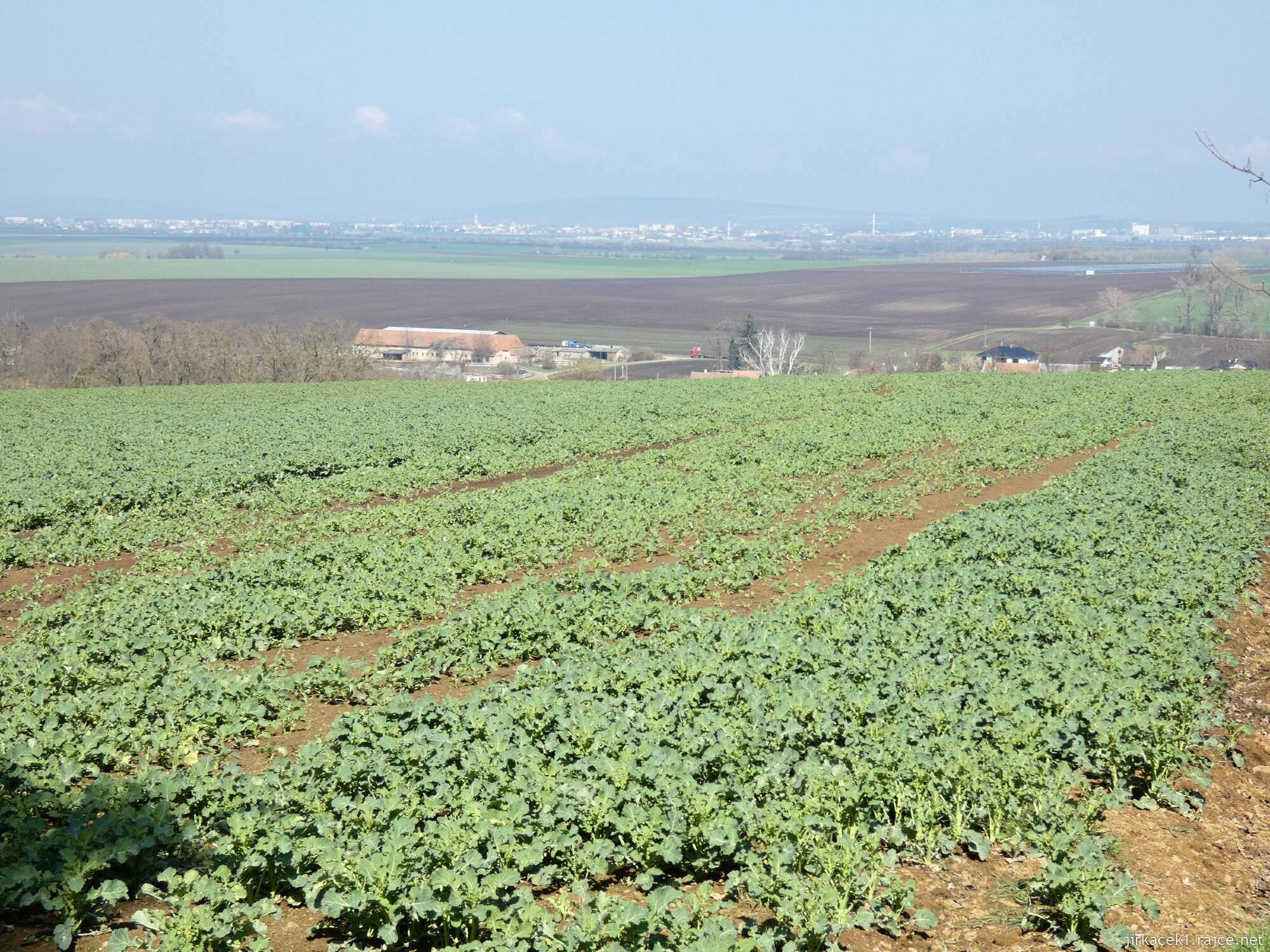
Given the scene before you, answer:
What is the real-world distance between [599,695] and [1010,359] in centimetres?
7444

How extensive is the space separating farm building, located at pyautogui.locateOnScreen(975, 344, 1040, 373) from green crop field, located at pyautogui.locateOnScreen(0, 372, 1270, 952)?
4464 cm

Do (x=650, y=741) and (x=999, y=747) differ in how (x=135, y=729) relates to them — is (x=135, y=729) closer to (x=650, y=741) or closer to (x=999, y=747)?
(x=650, y=741)

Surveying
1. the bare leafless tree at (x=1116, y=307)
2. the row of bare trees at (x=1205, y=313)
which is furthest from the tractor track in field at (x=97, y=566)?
the bare leafless tree at (x=1116, y=307)

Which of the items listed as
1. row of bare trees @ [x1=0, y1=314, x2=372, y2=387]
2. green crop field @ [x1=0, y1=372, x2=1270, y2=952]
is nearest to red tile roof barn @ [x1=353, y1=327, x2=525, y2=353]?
row of bare trees @ [x1=0, y1=314, x2=372, y2=387]

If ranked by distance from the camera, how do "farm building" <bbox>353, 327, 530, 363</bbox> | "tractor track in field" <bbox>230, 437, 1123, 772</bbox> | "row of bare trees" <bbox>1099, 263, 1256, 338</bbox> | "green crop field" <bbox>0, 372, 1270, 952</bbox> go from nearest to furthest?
"green crop field" <bbox>0, 372, 1270, 952</bbox> < "tractor track in field" <bbox>230, 437, 1123, 772</bbox> < "farm building" <bbox>353, 327, 530, 363</bbox> < "row of bare trees" <bbox>1099, 263, 1256, 338</bbox>

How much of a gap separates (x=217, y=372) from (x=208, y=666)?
53.1m

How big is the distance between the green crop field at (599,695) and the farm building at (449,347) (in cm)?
6432

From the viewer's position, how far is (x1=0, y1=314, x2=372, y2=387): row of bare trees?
58531 mm

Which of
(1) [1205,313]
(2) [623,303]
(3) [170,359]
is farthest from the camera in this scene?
(2) [623,303]

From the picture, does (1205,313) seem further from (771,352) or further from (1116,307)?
(771,352)

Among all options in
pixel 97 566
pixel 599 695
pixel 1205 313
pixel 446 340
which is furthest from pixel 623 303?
pixel 599 695

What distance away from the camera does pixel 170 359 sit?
59188 millimetres

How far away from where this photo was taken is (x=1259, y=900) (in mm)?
6309

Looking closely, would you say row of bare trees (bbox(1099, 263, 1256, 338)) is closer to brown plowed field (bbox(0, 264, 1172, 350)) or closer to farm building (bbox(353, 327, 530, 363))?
brown plowed field (bbox(0, 264, 1172, 350))
